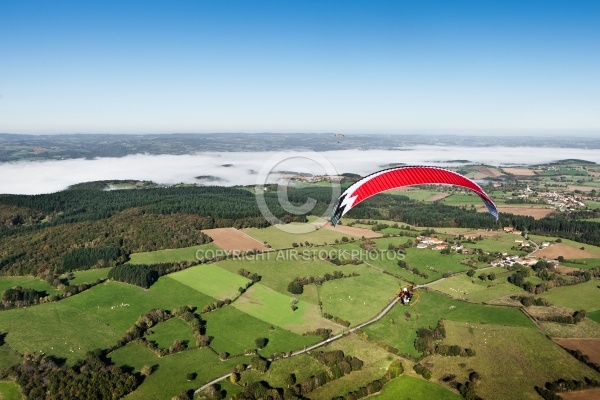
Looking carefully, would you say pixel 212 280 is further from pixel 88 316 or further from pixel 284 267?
pixel 88 316

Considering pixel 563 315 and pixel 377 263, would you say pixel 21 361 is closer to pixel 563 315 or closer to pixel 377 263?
pixel 377 263

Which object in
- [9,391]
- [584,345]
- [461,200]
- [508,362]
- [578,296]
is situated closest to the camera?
[9,391]

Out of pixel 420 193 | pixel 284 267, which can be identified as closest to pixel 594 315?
pixel 284 267

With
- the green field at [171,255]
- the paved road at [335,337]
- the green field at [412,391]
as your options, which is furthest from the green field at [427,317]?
the green field at [171,255]

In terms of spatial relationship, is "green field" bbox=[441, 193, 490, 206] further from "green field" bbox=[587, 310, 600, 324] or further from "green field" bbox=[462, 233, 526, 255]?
"green field" bbox=[587, 310, 600, 324]

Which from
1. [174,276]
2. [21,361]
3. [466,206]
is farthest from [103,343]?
[466,206]

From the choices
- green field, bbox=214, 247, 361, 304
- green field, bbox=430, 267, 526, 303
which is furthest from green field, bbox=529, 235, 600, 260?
green field, bbox=214, 247, 361, 304
